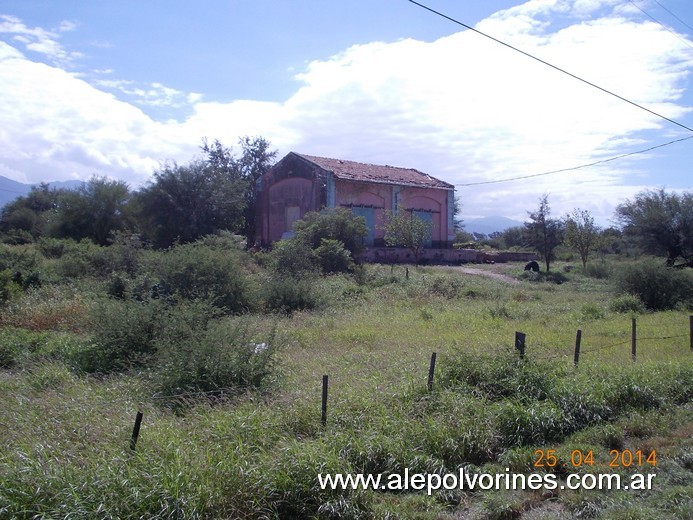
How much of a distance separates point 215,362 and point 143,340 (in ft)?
9.46

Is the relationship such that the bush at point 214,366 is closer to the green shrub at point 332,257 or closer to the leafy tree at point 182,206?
the green shrub at point 332,257

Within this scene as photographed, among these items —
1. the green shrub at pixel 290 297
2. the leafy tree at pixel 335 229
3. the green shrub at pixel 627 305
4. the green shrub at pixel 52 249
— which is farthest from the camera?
the green shrub at pixel 52 249

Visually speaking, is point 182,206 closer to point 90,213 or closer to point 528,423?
point 90,213

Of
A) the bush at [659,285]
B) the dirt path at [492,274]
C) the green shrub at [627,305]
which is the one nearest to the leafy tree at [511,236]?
the dirt path at [492,274]

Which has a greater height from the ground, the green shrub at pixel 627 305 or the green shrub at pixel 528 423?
the green shrub at pixel 627 305

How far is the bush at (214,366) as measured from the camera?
24.9 ft

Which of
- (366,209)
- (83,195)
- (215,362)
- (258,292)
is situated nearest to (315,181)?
(366,209)

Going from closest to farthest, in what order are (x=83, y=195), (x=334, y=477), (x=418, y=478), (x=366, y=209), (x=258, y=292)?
1. (x=334, y=477)
2. (x=418, y=478)
3. (x=258, y=292)
4. (x=83, y=195)
5. (x=366, y=209)

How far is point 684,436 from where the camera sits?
673cm

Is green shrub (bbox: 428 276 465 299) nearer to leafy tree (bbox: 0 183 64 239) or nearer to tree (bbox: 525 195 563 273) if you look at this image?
tree (bbox: 525 195 563 273)

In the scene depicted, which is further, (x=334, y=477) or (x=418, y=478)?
(x=418, y=478)

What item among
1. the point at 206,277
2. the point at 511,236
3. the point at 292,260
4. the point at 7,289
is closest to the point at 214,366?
the point at 206,277

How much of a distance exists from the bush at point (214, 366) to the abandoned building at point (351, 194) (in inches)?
1031

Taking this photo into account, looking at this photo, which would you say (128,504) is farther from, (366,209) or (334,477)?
(366,209)
